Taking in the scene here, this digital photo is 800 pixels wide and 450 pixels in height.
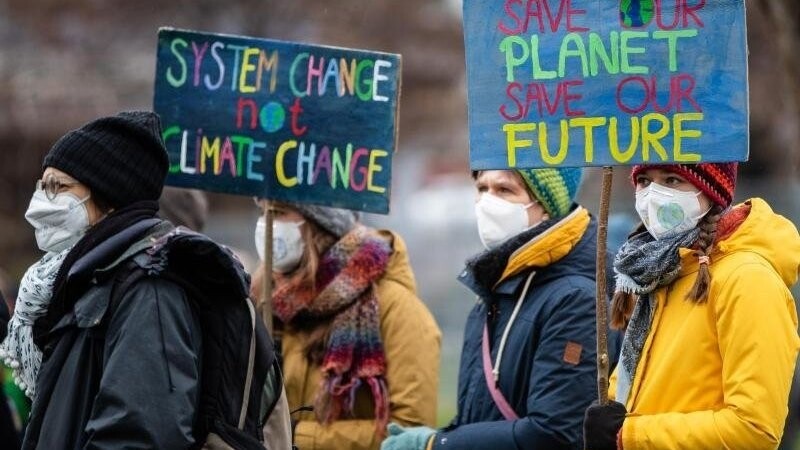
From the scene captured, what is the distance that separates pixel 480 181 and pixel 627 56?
1230 millimetres

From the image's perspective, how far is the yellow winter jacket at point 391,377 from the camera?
6129 millimetres

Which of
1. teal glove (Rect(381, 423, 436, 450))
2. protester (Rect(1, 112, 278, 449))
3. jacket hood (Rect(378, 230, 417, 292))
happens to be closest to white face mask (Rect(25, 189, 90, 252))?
protester (Rect(1, 112, 278, 449))

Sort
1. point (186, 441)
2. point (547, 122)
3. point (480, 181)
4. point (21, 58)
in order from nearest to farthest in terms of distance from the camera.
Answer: point (186, 441)
point (547, 122)
point (480, 181)
point (21, 58)

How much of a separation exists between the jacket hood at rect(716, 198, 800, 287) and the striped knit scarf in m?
1.87

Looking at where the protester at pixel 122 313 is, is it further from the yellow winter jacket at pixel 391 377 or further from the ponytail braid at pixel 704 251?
the yellow winter jacket at pixel 391 377

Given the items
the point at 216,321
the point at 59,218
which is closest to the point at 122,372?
the point at 216,321

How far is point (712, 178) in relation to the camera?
474 centimetres

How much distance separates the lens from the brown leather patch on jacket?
5.36m

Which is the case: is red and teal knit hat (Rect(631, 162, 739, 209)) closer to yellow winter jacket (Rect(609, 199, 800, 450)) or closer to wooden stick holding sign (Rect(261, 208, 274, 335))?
yellow winter jacket (Rect(609, 199, 800, 450))

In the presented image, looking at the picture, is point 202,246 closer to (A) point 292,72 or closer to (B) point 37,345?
(B) point 37,345


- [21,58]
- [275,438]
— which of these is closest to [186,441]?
[275,438]

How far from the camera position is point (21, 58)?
1802 cm

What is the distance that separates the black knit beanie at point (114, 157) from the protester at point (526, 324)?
131 centimetres

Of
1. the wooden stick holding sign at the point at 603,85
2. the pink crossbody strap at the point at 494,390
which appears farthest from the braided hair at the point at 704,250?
the pink crossbody strap at the point at 494,390
